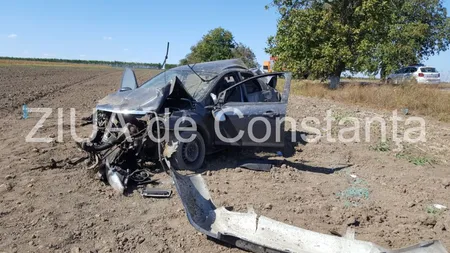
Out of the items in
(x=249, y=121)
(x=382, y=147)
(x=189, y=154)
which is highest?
(x=249, y=121)

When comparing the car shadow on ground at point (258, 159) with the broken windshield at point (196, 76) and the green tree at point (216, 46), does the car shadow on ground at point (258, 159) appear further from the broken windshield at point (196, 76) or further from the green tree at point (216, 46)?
the green tree at point (216, 46)

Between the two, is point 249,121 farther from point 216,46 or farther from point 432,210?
point 216,46

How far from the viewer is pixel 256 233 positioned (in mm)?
4000

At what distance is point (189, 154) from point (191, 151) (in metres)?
0.06

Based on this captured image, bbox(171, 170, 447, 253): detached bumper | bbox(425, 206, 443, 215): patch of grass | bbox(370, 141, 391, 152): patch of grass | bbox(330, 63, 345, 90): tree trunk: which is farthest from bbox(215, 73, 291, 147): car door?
bbox(330, 63, 345, 90): tree trunk

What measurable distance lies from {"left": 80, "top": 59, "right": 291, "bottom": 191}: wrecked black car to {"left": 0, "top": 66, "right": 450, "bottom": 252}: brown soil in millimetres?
369

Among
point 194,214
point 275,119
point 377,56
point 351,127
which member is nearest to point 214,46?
point 377,56

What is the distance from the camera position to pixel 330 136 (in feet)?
29.8

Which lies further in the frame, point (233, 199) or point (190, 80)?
point (190, 80)

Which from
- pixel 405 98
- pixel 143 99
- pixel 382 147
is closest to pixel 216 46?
pixel 405 98

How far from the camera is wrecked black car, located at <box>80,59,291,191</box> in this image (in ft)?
18.2

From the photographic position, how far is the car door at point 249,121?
20.7 feet

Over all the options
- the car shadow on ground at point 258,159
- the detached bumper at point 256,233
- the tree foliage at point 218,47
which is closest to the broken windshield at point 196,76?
the car shadow on ground at point 258,159

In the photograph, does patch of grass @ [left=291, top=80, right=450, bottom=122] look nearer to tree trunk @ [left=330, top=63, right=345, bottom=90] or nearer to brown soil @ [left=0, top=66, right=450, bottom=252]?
tree trunk @ [left=330, top=63, right=345, bottom=90]
